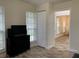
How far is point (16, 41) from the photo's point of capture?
3.74m

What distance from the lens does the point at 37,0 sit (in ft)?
15.4

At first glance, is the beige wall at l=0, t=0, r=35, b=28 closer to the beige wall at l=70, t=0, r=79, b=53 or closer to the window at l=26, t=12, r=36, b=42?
the window at l=26, t=12, r=36, b=42

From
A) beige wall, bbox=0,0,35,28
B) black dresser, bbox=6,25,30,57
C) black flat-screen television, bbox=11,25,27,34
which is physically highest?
beige wall, bbox=0,0,35,28

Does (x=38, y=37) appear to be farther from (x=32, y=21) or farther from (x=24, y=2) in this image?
(x=24, y=2)

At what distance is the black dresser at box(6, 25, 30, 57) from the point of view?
3.62 metres

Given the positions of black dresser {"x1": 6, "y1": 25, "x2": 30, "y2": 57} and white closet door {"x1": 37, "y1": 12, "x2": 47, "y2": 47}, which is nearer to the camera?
black dresser {"x1": 6, "y1": 25, "x2": 30, "y2": 57}

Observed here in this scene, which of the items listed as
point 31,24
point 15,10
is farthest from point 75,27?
point 15,10

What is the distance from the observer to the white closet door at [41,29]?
16.0 feet

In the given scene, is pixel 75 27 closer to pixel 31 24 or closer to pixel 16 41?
pixel 31 24

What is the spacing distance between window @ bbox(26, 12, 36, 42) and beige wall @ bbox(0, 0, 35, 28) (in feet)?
0.92

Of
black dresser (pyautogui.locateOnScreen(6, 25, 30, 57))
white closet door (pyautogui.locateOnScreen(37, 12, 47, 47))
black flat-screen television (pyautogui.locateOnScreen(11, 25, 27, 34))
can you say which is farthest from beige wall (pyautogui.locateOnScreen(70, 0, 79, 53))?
black flat-screen television (pyautogui.locateOnScreen(11, 25, 27, 34))

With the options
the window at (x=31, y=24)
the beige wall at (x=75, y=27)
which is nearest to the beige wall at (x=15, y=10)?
the window at (x=31, y=24)

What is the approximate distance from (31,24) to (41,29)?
0.63 meters

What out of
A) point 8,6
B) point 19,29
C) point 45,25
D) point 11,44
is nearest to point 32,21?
point 45,25
